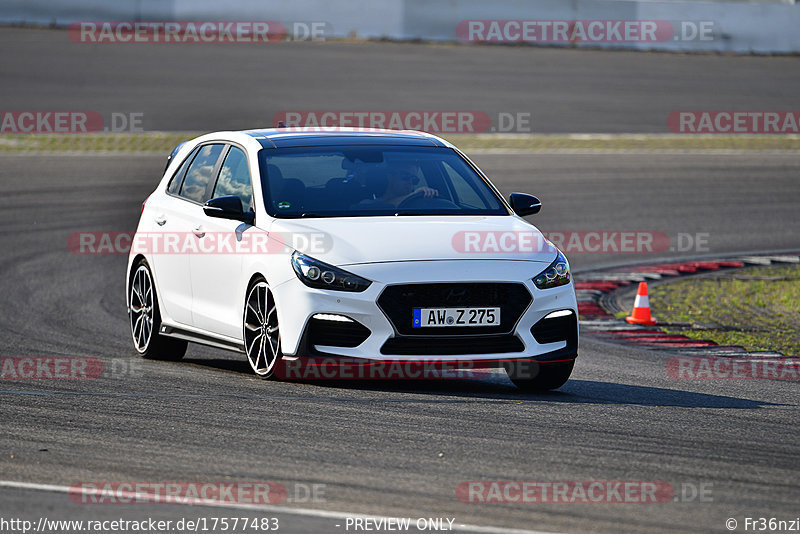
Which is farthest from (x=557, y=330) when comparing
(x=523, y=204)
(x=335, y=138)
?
(x=335, y=138)

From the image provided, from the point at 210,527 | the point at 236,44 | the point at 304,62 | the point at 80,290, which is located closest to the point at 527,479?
the point at 210,527

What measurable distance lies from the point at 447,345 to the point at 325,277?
2.75ft

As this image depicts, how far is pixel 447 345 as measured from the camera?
8.62 metres

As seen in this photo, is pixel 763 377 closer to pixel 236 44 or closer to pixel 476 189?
pixel 476 189

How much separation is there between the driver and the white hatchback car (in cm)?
1

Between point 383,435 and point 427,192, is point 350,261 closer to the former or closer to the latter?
point 427,192

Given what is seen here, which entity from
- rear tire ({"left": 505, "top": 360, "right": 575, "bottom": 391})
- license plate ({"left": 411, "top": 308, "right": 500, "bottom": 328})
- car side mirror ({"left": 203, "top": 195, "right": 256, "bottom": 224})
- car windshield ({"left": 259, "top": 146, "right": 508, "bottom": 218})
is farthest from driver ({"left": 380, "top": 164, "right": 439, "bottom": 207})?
rear tire ({"left": 505, "top": 360, "right": 575, "bottom": 391})

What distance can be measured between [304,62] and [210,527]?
3307cm

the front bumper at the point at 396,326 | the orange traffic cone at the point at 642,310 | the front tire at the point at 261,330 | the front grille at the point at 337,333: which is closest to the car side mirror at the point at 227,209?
the front tire at the point at 261,330

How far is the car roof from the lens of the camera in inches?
394

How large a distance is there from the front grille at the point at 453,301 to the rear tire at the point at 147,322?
2751 millimetres

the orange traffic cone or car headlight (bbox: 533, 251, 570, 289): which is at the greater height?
car headlight (bbox: 533, 251, 570, 289)

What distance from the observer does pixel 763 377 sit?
10266 millimetres

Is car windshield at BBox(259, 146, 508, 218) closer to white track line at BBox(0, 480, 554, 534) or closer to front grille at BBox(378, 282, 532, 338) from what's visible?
front grille at BBox(378, 282, 532, 338)
